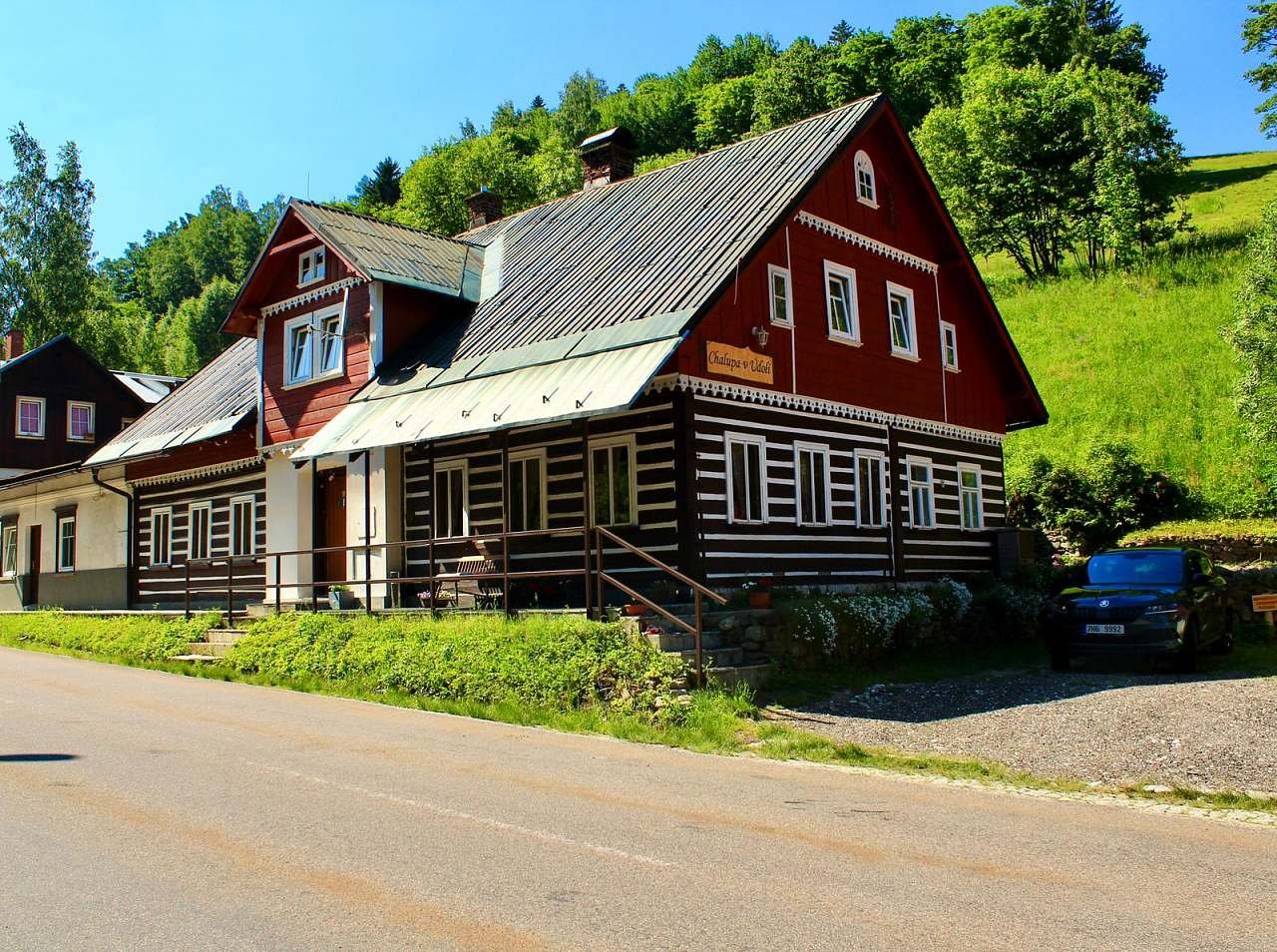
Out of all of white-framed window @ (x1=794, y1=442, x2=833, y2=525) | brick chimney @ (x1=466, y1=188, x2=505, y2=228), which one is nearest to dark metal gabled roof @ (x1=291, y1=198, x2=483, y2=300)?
brick chimney @ (x1=466, y1=188, x2=505, y2=228)

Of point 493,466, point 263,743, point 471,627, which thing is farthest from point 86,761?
point 493,466

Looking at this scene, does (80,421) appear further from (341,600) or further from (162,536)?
(341,600)

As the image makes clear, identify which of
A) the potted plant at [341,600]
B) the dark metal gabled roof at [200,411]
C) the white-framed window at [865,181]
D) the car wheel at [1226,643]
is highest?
the white-framed window at [865,181]

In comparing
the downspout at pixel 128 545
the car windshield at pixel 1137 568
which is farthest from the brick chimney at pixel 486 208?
the car windshield at pixel 1137 568

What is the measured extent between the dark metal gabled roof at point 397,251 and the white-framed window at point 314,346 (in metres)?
1.41

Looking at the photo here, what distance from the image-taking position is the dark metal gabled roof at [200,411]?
2568cm

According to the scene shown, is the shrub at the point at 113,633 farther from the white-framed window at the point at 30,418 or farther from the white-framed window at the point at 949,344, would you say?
the white-framed window at the point at 30,418

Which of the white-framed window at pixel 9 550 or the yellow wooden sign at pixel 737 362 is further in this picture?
the white-framed window at pixel 9 550

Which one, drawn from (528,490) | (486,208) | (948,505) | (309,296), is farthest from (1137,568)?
(486,208)

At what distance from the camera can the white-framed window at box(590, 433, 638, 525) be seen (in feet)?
58.8

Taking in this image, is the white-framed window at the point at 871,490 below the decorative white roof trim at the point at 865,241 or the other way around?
below

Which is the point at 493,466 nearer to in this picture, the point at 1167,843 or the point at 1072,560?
the point at 1167,843

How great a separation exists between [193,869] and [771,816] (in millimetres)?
3933

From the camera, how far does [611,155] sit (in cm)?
2666
